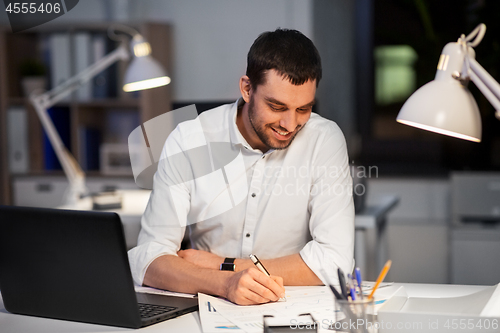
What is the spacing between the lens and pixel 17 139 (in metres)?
3.29

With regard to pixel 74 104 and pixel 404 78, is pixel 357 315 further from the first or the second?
pixel 74 104

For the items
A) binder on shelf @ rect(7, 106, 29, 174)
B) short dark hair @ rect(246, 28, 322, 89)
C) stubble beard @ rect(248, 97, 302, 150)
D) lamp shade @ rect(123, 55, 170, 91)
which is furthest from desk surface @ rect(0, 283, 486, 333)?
binder on shelf @ rect(7, 106, 29, 174)

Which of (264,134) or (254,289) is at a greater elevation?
(264,134)

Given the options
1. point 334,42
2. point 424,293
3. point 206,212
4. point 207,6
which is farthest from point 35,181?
point 424,293

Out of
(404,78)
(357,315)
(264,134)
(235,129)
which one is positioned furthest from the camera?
(404,78)

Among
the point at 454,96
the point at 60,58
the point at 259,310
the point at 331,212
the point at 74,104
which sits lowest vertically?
the point at 259,310

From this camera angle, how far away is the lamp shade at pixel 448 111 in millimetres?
960

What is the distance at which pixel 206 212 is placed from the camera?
1414 mm

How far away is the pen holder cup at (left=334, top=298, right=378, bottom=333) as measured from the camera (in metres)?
0.81

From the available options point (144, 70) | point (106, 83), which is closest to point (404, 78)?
point (144, 70)

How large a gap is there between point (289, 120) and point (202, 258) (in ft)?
1.29

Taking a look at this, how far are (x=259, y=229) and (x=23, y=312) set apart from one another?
23.5 inches

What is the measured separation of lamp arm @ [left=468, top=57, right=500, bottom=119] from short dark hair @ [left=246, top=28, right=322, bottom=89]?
41 cm

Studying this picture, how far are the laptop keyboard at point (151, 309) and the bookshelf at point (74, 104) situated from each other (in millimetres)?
2100
